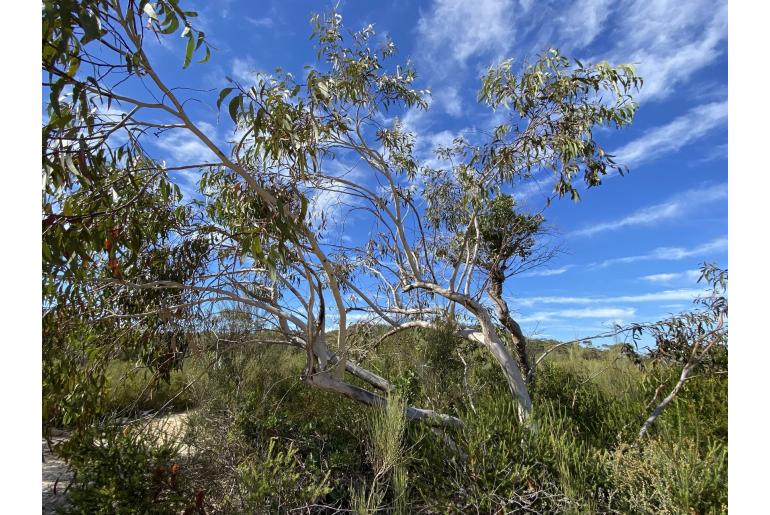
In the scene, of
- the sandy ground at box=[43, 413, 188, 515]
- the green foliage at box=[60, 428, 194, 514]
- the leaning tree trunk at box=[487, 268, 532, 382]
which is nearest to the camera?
the green foliage at box=[60, 428, 194, 514]

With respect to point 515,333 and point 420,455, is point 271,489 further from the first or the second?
point 515,333

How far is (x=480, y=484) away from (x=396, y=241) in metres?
3.48

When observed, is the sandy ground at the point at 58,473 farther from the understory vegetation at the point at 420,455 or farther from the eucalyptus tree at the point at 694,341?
the eucalyptus tree at the point at 694,341

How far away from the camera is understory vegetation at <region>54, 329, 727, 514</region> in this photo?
Answer: 10.6ft

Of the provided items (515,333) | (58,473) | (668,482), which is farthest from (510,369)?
(58,473)

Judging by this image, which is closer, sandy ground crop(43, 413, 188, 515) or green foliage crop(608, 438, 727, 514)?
green foliage crop(608, 438, 727, 514)

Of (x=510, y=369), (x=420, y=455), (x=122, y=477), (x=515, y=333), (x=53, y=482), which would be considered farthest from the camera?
(x=515, y=333)

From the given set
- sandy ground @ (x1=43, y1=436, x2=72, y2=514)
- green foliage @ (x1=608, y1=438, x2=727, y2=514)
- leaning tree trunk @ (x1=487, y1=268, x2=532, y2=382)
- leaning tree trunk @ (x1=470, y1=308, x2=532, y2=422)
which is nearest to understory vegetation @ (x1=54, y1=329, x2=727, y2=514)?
green foliage @ (x1=608, y1=438, x2=727, y2=514)

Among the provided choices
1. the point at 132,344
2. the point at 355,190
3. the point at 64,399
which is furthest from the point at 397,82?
the point at 64,399

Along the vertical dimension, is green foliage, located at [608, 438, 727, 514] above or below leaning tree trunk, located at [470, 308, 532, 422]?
below

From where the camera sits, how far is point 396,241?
21.1ft

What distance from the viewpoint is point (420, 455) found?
4.10 meters

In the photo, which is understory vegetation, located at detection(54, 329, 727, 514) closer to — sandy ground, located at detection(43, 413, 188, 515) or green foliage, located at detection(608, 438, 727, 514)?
green foliage, located at detection(608, 438, 727, 514)

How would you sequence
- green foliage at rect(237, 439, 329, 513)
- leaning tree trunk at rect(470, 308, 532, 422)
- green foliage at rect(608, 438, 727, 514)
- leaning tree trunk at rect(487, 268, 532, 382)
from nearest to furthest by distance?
green foliage at rect(608, 438, 727, 514) < green foliage at rect(237, 439, 329, 513) < leaning tree trunk at rect(470, 308, 532, 422) < leaning tree trunk at rect(487, 268, 532, 382)
